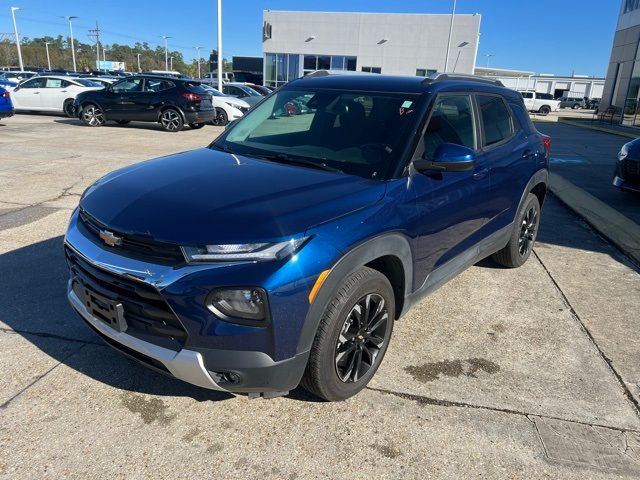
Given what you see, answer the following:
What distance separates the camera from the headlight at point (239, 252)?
221 cm

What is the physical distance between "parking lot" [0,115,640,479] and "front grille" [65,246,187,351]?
58 centimetres

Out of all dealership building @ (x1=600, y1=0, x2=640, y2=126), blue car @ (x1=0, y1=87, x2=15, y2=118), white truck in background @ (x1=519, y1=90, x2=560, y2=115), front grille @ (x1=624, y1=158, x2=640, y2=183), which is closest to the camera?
front grille @ (x1=624, y1=158, x2=640, y2=183)

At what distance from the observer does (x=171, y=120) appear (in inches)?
605

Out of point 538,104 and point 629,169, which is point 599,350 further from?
point 538,104

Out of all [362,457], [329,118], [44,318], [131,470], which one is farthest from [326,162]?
[44,318]

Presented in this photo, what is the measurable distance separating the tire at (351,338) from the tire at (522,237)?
2.28 m

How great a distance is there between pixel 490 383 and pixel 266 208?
1.87m

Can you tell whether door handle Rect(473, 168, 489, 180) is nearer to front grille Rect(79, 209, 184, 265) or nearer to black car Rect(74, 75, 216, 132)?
front grille Rect(79, 209, 184, 265)

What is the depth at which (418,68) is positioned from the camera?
42.3m

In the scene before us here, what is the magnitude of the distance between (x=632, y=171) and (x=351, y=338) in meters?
6.62

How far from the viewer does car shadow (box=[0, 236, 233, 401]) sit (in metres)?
2.93

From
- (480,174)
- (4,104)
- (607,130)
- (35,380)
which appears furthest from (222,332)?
(607,130)

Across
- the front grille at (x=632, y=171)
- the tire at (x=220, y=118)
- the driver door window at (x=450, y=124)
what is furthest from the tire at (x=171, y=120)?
the driver door window at (x=450, y=124)

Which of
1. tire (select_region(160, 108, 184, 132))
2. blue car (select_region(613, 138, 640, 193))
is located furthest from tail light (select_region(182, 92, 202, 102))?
blue car (select_region(613, 138, 640, 193))
